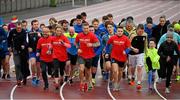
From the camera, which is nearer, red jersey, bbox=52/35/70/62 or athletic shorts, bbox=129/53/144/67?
red jersey, bbox=52/35/70/62

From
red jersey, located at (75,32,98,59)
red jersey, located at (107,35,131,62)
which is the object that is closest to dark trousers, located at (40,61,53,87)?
red jersey, located at (75,32,98,59)

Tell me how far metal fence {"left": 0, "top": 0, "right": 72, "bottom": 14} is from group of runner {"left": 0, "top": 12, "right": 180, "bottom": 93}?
1135 inches

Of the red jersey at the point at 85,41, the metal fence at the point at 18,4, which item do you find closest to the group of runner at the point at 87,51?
the red jersey at the point at 85,41

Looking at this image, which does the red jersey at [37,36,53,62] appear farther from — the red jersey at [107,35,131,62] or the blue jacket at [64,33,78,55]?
the red jersey at [107,35,131,62]

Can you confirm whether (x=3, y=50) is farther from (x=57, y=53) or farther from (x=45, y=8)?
(x=45, y=8)

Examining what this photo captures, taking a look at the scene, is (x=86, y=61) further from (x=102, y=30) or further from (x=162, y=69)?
(x=162, y=69)

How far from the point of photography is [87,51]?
13719 mm

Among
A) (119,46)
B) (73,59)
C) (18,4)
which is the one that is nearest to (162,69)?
(119,46)

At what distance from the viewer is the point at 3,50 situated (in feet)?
49.6

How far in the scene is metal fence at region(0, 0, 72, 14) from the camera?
43.4 metres

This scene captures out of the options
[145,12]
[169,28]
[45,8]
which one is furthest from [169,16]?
[169,28]

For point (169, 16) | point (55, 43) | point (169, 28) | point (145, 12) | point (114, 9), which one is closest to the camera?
point (55, 43)

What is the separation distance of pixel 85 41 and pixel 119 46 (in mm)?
931

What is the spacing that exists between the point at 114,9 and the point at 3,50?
1406 inches
